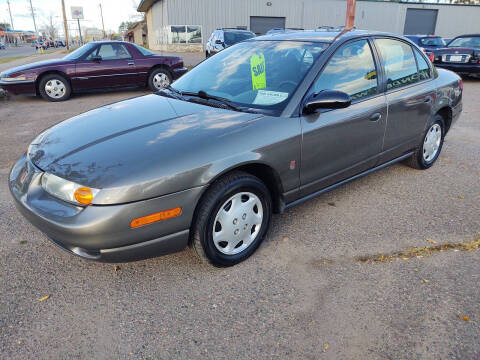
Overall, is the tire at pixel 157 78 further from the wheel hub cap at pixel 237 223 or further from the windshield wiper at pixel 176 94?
the wheel hub cap at pixel 237 223

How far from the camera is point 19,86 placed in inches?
339

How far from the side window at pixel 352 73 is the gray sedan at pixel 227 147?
13mm

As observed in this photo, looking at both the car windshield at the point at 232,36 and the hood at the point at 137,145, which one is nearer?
the hood at the point at 137,145

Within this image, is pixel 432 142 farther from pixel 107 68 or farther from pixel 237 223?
pixel 107 68

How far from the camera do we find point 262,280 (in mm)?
2639

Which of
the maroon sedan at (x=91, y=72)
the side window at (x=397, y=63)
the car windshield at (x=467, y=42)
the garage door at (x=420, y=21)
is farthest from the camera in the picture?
the garage door at (x=420, y=21)

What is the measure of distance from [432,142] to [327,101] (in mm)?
2487

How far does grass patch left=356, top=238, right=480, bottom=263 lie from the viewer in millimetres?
2865

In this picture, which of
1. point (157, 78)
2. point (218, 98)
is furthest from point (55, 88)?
point (218, 98)

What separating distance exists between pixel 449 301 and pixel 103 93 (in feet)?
32.6

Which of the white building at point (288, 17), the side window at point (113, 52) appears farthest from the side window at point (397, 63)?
the white building at point (288, 17)

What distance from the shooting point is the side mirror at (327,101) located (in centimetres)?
280

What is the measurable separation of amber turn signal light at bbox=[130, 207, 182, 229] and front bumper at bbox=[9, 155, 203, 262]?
0.07ft

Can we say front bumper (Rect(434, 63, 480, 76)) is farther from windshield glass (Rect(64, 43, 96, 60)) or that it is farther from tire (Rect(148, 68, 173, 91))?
windshield glass (Rect(64, 43, 96, 60))
